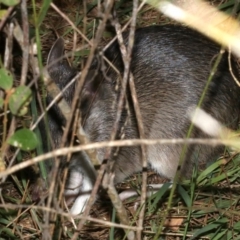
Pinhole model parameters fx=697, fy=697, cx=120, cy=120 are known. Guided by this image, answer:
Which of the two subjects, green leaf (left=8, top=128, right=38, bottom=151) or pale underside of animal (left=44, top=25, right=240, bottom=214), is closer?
green leaf (left=8, top=128, right=38, bottom=151)

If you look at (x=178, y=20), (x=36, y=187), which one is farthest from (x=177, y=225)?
(x=178, y=20)

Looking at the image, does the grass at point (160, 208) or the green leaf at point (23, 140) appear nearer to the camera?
the green leaf at point (23, 140)

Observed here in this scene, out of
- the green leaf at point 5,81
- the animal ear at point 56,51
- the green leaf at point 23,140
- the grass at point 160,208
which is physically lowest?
the green leaf at point 23,140

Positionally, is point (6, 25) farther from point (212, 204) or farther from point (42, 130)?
point (212, 204)

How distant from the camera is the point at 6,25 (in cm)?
302

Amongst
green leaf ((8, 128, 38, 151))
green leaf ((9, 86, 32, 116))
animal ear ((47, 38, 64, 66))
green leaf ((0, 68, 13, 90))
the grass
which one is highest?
animal ear ((47, 38, 64, 66))

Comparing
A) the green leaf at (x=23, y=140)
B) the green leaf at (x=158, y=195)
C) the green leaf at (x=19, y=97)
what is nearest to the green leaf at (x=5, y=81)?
the green leaf at (x=19, y=97)

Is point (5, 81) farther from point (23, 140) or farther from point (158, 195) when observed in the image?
point (158, 195)

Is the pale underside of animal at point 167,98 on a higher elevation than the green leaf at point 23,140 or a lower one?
higher

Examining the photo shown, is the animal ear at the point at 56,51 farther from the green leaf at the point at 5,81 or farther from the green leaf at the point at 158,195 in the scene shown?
the green leaf at the point at 5,81

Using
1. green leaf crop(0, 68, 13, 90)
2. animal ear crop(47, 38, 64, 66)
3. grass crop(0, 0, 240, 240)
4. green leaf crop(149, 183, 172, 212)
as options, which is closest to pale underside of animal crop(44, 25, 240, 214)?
grass crop(0, 0, 240, 240)

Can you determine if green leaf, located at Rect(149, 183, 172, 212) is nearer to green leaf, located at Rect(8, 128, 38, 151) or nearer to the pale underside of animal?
the pale underside of animal

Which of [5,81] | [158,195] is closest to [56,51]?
[158,195]

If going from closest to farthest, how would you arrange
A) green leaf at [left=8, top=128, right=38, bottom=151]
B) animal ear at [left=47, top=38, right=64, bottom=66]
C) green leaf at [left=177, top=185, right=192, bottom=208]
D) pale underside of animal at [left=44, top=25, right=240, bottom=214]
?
green leaf at [left=8, top=128, right=38, bottom=151], animal ear at [left=47, top=38, right=64, bottom=66], green leaf at [left=177, top=185, right=192, bottom=208], pale underside of animal at [left=44, top=25, right=240, bottom=214]
